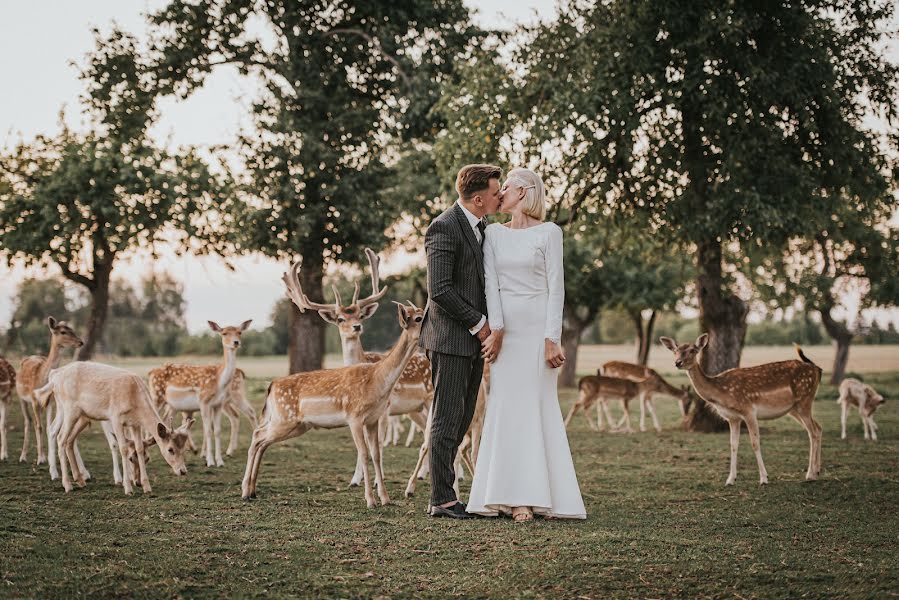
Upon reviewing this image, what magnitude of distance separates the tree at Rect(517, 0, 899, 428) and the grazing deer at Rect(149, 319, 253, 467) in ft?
17.6

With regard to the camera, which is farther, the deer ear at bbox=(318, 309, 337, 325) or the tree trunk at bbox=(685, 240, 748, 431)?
the tree trunk at bbox=(685, 240, 748, 431)

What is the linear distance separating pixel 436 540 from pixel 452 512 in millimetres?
703

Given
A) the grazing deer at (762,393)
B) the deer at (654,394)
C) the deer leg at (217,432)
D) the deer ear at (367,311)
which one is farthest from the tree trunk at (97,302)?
the grazing deer at (762,393)

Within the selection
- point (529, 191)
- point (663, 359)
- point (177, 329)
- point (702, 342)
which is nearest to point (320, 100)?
point (702, 342)

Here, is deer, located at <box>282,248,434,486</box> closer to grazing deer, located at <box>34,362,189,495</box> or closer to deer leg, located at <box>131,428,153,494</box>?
grazing deer, located at <box>34,362,189,495</box>

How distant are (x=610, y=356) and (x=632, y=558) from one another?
4327 centimetres

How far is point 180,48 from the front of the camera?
20812mm

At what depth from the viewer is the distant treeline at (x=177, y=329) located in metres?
41.4

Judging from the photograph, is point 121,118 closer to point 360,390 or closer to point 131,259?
point 131,259

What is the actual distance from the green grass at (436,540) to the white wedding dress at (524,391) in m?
0.23

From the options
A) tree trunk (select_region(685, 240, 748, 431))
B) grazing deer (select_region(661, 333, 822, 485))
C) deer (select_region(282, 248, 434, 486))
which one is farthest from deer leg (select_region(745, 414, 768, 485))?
tree trunk (select_region(685, 240, 748, 431))

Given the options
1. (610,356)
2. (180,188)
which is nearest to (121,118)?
(180,188)

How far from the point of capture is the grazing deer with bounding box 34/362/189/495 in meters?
9.11

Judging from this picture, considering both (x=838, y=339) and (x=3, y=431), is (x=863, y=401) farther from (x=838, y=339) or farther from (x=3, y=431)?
(x=838, y=339)
